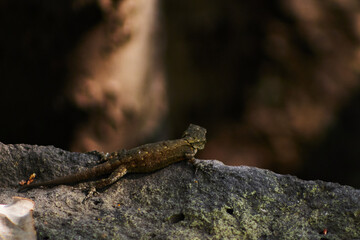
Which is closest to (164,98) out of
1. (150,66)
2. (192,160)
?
(150,66)

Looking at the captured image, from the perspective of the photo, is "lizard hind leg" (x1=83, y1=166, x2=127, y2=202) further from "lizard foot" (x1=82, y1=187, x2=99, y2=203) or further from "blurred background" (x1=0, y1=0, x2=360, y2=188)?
"blurred background" (x1=0, y1=0, x2=360, y2=188)

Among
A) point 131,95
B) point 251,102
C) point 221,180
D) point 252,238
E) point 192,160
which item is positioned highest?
point 131,95

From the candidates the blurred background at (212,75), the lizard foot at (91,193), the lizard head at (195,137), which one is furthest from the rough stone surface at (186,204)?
the blurred background at (212,75)

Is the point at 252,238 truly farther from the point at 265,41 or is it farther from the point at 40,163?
the point at 265,41

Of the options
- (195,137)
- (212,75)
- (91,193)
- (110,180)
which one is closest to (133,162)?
(110,180)

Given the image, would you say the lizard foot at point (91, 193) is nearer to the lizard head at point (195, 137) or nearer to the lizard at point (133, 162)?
the lizard at point (133, 162)

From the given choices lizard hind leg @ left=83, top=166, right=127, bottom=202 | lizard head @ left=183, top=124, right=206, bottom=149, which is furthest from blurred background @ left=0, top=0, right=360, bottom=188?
lizard hind leg @ left=83, top=166, right=127, bottom=202
